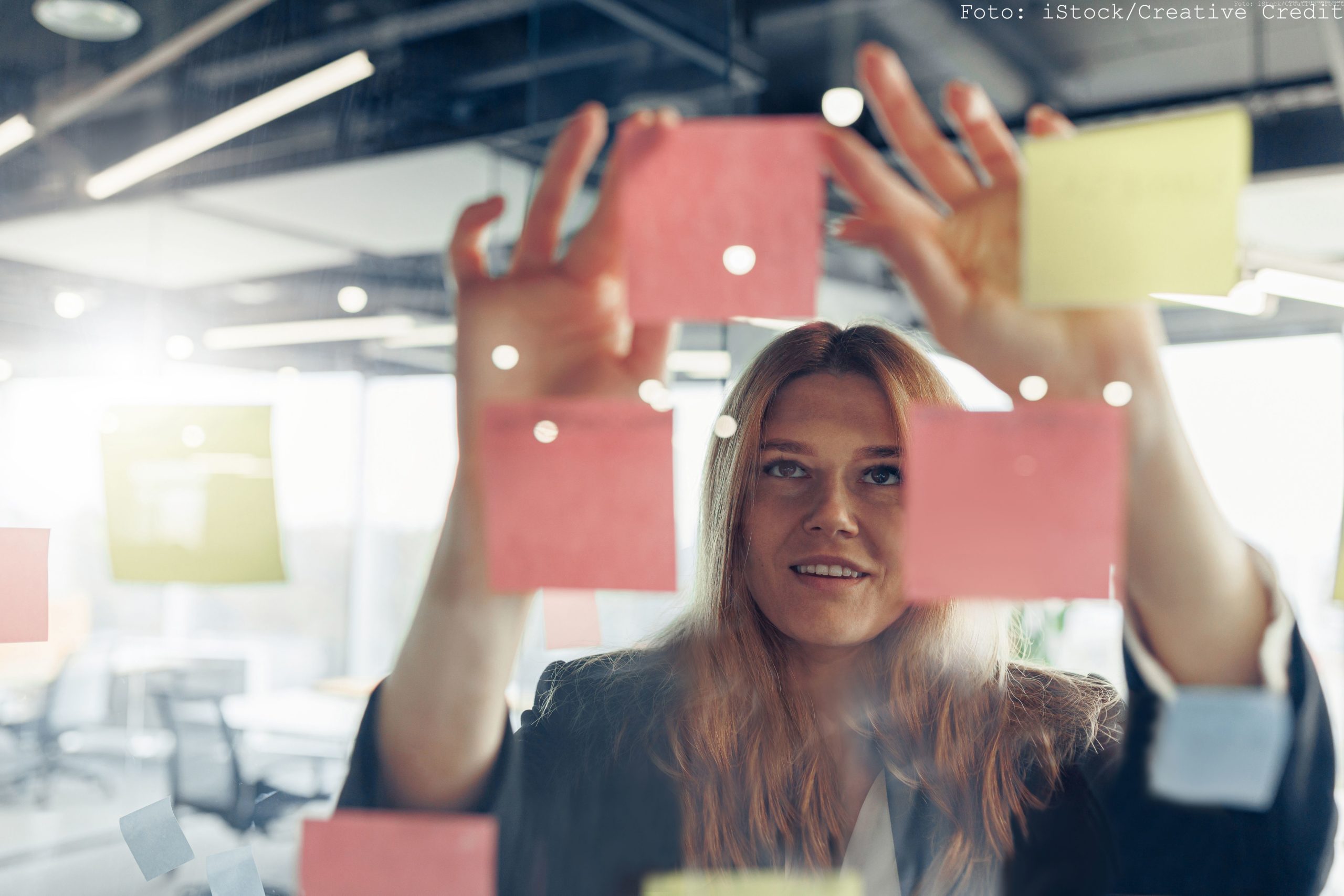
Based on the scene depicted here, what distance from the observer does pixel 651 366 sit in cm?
63

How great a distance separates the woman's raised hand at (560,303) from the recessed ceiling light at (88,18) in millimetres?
396

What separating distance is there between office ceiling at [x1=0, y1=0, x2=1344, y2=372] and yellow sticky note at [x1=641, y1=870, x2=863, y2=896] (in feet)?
1.25

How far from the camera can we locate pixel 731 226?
1.97 feet

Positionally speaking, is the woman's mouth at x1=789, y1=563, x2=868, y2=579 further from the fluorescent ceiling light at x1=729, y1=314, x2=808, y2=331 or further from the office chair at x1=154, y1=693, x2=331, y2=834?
the office chair at x1=154, y1=693, x2=331, y2=834

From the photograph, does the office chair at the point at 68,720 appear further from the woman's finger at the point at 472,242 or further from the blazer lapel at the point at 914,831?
the blazer lapel at the point at 914,831

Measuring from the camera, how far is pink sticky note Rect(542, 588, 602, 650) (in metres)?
0.67

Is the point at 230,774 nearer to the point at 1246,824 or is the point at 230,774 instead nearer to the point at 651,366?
the point at 651,366

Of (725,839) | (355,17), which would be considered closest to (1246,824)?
(725,839)

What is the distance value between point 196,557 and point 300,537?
0.09 m

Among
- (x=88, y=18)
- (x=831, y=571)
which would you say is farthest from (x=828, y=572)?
(x=88, y=18)

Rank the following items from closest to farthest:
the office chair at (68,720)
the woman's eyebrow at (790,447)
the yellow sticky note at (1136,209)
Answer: the yellow sticky note at (1136,209)
the woman's eyebrow at (790,447)
the office chair at (68,720)

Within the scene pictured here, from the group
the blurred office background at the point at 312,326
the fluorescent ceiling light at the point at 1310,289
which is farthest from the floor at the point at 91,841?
the fluorescent ceiling light at the point at 1310,289

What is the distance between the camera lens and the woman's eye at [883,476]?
0.61m

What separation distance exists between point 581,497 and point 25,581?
20.4 inches
